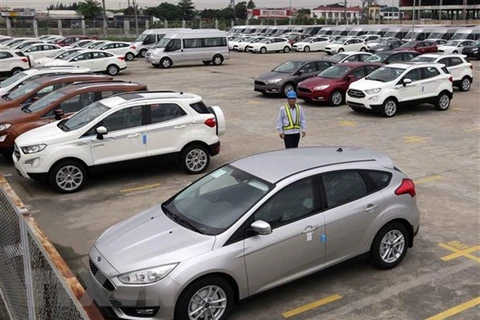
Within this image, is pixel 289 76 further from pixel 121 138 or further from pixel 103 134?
pixel 103 134

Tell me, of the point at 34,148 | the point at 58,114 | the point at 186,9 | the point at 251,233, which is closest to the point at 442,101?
the point at 58,114

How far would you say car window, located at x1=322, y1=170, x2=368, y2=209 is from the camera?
5.91m

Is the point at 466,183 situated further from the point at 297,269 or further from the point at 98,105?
the point at 98,105

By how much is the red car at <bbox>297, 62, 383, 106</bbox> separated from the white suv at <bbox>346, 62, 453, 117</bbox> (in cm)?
139

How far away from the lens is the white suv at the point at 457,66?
21.4 meters

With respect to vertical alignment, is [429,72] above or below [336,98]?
above

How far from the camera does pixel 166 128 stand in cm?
1030

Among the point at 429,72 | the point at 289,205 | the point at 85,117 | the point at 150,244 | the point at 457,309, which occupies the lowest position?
the point at 457,309

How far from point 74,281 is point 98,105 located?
662 centimetres

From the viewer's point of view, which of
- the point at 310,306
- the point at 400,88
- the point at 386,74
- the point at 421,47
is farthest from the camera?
the point at 421,47

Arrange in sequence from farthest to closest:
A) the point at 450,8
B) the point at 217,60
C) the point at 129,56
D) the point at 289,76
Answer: the point at 450,8 → the point at 129,56 → the point at 217,60 → the point at 289,76

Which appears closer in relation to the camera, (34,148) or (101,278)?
(101,278)

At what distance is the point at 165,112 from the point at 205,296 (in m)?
5.93

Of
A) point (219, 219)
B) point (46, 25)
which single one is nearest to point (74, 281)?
point (219, 219)
